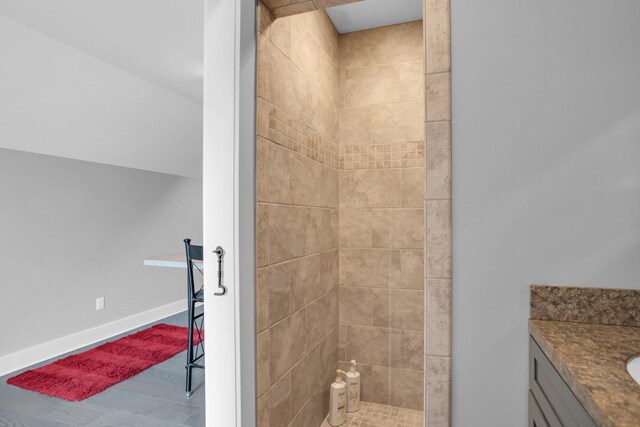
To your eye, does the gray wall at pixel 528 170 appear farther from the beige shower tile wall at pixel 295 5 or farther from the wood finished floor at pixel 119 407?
the wood finished floor at pixel 119 407

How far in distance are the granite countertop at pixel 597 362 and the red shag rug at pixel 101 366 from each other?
2.92m

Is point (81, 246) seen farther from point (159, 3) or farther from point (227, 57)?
point (227, 57)

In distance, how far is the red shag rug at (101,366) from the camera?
2664 millimetres

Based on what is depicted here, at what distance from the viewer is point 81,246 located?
11.8 feet

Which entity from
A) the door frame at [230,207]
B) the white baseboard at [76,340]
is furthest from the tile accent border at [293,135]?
the white baseboard at [76,340]

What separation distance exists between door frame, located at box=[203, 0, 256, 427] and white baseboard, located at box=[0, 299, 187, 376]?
261 centimetres

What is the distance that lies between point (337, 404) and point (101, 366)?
6.96 feet

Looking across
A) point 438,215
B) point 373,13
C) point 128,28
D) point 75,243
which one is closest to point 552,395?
point 438,215

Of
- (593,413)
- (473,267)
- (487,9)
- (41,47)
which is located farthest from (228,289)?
(41,47)

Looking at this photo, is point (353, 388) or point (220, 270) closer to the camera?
point (220, 270)

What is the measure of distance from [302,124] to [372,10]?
97 cm

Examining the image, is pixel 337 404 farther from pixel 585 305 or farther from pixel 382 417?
pixel 585 305

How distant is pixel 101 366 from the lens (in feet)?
10.0

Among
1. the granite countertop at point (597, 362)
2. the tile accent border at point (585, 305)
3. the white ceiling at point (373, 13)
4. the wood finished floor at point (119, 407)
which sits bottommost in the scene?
the wood finished floor at point (119, 407)
